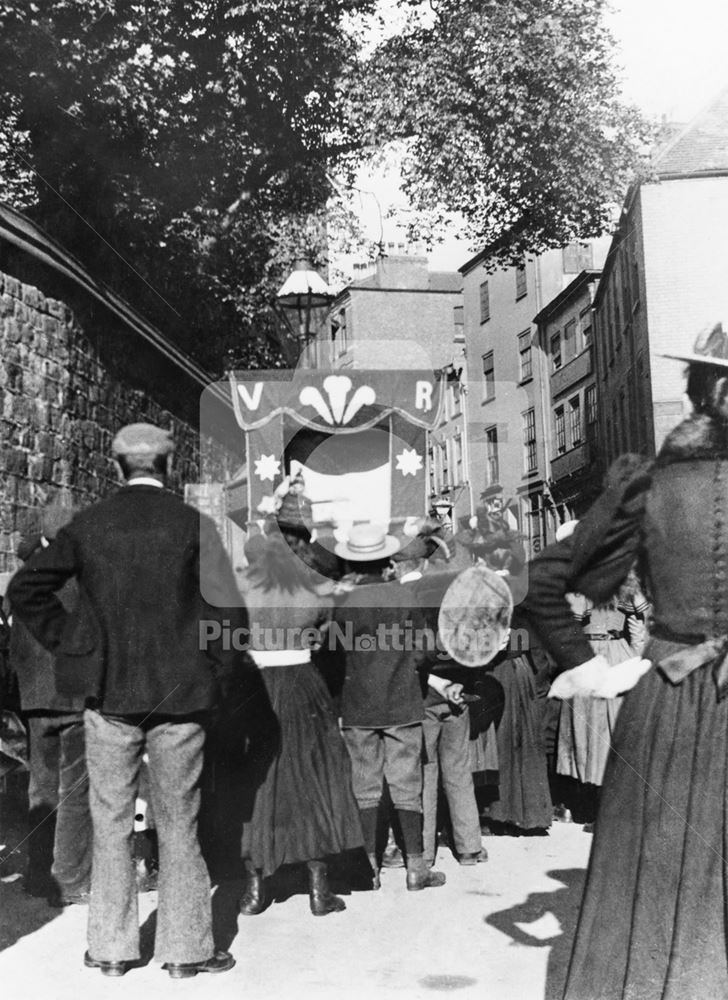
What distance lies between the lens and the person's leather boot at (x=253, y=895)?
4.87 m

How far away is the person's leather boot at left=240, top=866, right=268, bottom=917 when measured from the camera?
16.0 ft

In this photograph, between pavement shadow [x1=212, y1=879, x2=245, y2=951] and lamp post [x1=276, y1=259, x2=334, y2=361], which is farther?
lamp post [x1=276, y1=259, x2=334, y2=361]

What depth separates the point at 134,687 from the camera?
3895mm

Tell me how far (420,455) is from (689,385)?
6.24m

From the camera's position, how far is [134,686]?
3895 millimetres

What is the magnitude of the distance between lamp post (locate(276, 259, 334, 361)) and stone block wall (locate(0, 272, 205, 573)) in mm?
1461

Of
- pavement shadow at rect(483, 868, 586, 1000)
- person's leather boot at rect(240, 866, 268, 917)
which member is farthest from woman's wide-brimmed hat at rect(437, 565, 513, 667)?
person's leather boot at rect(240, 866, 268, 917)

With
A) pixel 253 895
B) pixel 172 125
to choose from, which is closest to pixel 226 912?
pixel 253 895

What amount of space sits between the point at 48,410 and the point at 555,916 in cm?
491

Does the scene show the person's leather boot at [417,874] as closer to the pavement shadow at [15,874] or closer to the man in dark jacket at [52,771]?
the man in dark jacket at [52,771]

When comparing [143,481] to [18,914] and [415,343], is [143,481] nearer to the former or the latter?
[18,914]

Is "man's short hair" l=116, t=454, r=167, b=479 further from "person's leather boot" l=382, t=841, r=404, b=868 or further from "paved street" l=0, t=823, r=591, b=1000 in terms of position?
"person's leather boot" l=382, t=841, r=404, b=868

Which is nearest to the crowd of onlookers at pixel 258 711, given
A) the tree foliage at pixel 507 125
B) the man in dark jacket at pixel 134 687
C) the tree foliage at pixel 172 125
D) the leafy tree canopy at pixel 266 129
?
the man in dark jacket at pixel 134 687

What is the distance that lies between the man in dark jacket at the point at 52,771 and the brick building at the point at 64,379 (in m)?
1.89
